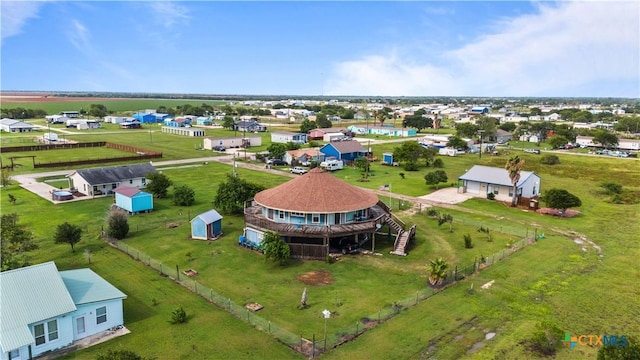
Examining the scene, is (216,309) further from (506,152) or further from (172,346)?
(506,152)

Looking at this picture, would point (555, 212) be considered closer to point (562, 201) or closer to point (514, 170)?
point (562, 201)

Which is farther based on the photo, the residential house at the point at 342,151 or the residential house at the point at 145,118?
the residential house at the point at 145,118

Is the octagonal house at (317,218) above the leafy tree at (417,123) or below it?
below

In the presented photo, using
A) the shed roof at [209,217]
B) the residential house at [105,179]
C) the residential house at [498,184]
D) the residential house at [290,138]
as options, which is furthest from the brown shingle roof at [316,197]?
the residential house at [290,138]

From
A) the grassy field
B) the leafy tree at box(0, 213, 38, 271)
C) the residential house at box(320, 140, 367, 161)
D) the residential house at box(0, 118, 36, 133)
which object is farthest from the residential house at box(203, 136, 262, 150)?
the leafy tree at box(0, 213, 38, 271)

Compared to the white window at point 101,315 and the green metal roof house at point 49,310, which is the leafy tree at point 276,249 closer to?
the green metal roof house at point 49,310

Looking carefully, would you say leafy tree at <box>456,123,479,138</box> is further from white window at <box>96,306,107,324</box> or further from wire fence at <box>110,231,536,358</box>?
white window at <box>96,306,107,324</box>
